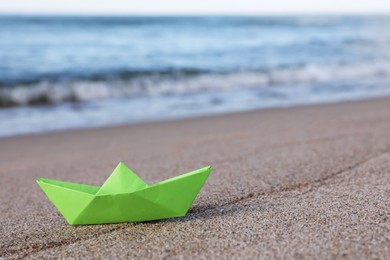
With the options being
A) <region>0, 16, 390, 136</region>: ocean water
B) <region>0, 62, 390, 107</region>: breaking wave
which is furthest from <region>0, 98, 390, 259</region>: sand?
<region>0, 62, 390, 107</region>: breaking wave

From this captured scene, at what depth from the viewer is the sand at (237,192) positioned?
54.9 inches

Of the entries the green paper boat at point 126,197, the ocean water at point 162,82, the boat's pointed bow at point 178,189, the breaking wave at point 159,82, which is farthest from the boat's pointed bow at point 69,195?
the breaking wave at point 159,82

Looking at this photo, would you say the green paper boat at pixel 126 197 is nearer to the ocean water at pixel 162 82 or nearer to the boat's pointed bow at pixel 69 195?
the boat's pointed bow at pixel 69 195

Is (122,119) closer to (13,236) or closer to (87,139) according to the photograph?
(87,139)

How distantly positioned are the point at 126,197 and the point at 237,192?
642mm

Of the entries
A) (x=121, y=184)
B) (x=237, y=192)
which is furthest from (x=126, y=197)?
(x=237, y=192)

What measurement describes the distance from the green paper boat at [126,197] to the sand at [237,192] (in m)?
0.05

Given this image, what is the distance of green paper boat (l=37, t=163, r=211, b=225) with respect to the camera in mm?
1472

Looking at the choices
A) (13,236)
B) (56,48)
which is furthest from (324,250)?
(56,48)

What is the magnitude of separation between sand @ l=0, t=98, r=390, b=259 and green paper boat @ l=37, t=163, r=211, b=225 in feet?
0.18

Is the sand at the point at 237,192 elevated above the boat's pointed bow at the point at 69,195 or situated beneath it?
situated beneath

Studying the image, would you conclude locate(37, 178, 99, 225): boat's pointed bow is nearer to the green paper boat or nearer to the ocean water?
the green paper boat

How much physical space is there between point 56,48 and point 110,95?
7.90m

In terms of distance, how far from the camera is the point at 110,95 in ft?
25.7
